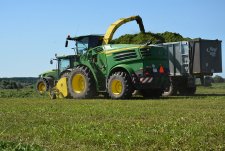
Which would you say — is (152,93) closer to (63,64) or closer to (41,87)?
(63,64)

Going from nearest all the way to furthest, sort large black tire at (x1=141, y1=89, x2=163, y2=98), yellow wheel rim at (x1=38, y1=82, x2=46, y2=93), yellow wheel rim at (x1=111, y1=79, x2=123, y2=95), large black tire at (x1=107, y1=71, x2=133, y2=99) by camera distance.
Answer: large black tire at (x1=107, y1=71, x2=133, y2=99) → yellow wheel rim at (x1=111, y1=79, x2=123, y2=95) → large black tire at (x1=141, y1=89, x2=163, y2=98) → yellow wheel rim at (x1=38, y1=82, x2=46, y2=93)

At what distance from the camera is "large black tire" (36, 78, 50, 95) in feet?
86.9

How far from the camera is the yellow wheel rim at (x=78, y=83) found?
2169cm

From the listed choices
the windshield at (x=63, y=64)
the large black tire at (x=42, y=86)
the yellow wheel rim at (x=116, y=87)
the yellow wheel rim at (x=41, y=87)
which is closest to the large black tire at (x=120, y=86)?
the yellow wheel rim at (x=116, y=87)

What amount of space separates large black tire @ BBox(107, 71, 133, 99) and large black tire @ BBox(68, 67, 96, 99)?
4.12ft

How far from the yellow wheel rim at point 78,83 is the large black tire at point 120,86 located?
6.83 feet

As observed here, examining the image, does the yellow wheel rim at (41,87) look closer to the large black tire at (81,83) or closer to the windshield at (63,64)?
the windshield at (63,64)

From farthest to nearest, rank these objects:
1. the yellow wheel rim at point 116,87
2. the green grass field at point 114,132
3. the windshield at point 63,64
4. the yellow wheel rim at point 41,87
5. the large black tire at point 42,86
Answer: the yellow wheel rim at point 41,87 < the large black tire at point 42,86 < the windshield at point 63,64 < the yellow wheel rim at point 116,87 < the green grass field at point 114,132

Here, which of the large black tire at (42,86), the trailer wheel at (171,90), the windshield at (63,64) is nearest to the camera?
the trailer wheel at (171,90)

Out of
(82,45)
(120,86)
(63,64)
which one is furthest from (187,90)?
(63,64)

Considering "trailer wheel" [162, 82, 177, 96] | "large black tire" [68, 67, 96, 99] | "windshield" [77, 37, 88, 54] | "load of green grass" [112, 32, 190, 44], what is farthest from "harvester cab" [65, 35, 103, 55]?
"trailer wheel" [162, 82, 177, 96]

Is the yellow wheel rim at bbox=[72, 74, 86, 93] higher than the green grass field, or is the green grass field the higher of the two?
the yellow wheel rim at bbox=[72, 74, 86, 93]

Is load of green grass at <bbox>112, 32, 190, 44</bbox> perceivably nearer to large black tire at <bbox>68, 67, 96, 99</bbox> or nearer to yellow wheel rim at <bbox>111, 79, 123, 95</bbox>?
large black tire at <bbox>68, 67, 96, 99</bbox>

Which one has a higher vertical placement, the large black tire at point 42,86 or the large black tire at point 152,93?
the large black tire at point 42,86
